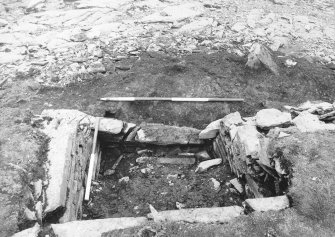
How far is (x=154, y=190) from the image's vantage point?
14.8 feet

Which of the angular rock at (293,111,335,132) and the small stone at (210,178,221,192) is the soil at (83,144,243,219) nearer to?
the small stone at (210,178,221,192)

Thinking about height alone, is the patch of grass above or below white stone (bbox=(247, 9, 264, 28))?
below

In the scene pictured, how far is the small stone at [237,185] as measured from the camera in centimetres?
429

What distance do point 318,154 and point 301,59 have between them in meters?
3.53

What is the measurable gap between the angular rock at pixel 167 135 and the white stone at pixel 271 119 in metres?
1.08

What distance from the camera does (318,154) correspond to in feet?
Answer: 11.4

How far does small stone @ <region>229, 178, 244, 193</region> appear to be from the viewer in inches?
169

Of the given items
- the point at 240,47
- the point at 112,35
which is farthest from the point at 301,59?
the point at 112,35

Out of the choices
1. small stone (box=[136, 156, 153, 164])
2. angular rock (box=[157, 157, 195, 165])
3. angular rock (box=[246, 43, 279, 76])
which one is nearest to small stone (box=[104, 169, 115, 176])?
small stone (box=[136, 156, 153, 164])

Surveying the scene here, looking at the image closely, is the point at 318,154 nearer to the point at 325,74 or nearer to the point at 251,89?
the point at 251,89

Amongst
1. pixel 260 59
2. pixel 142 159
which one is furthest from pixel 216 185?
pixel 260 59

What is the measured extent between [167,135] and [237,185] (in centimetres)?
139

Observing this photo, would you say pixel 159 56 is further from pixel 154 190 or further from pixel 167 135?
pixel 154 190

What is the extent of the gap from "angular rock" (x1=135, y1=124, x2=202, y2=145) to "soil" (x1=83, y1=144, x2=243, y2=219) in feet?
1.10
